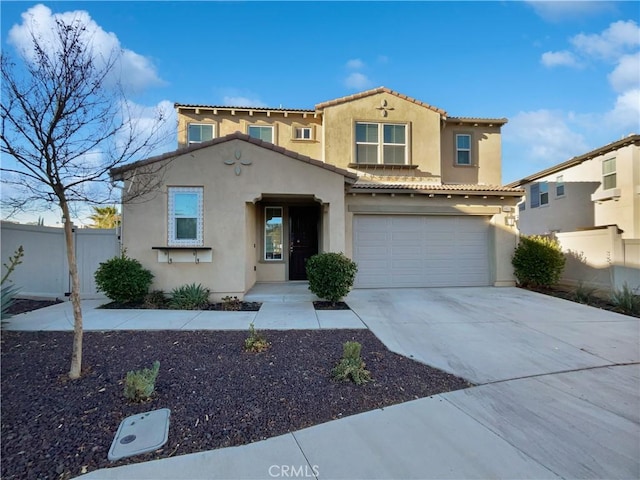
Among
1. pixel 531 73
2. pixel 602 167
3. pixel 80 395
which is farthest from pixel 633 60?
pixel 80 395

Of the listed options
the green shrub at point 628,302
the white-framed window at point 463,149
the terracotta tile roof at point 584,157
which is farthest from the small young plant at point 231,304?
the terracotta tile roof at point 584,157

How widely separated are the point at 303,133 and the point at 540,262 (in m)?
10.1

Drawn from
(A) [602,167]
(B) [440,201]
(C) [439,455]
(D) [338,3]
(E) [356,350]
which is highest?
(D) [338,3]

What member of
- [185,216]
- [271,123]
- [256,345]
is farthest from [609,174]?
[185,216]

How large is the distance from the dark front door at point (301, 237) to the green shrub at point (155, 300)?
14.1 feet

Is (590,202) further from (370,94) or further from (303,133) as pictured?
(303,133)

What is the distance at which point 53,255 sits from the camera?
7723 mm

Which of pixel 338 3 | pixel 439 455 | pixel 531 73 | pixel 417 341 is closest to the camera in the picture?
pixel 439 455

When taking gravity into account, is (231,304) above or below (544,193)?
below

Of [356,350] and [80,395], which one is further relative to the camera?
[356,350]

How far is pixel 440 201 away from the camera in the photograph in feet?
32.2

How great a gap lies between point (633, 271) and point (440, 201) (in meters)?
5.63

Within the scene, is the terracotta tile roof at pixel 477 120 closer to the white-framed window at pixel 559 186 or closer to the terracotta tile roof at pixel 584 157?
the terracotta tile roof at pixel 584 157

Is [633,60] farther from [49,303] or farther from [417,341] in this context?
[49,303]
